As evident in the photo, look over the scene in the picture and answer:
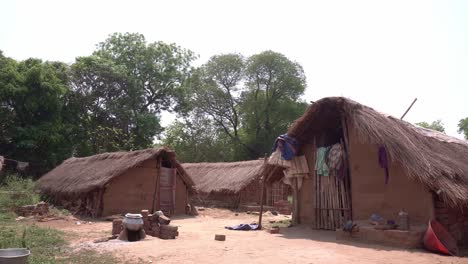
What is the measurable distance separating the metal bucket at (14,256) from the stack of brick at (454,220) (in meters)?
8.10

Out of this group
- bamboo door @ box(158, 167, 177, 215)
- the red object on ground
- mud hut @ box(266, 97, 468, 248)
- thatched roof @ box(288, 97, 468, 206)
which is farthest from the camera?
bamboo door @ box(158, 167, 177, 215)

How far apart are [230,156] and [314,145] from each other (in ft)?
87.2

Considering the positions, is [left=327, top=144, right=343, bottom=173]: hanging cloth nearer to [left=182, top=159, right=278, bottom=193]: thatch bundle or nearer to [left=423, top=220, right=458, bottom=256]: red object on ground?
[left=423, top=220, right=458, bottom=256]: red object on ground

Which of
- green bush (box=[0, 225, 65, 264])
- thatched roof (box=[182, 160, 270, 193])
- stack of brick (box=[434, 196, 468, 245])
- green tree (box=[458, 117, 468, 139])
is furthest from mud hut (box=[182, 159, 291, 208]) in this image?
green tree (box=[458, 117, 468, 139])

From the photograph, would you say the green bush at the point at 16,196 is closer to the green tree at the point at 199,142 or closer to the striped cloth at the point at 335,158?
the striped cloth at the point at 335,158

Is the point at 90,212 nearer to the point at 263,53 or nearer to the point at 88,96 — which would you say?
the point at 88,96

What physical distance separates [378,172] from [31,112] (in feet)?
66.3

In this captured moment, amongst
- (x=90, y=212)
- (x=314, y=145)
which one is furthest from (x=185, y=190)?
(x=314, y=145)

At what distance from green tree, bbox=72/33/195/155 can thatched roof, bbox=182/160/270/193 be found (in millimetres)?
5876

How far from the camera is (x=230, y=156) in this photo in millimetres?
38750

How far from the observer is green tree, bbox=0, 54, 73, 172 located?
22938mm

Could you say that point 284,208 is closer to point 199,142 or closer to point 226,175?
point 226,175

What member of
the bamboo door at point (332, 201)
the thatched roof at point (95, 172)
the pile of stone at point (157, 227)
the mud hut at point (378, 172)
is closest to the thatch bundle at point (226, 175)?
the thatched roof at point (95, 172)

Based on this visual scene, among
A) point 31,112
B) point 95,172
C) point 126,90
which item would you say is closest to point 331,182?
point 95,172
